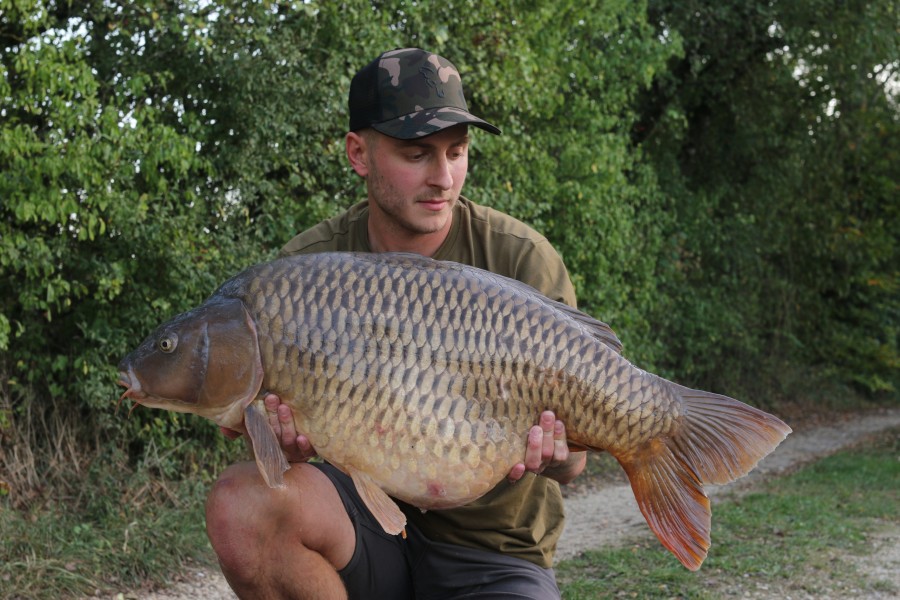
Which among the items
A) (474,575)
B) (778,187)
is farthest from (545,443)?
(778,187)

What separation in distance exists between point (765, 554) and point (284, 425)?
2.91m

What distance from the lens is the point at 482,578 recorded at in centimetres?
216

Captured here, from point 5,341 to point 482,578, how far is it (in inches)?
91.5

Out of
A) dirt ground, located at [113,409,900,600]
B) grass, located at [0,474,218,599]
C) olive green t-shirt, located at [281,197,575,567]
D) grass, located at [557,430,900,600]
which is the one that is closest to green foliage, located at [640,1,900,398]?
dirt ground, located at [113,409,900,600]

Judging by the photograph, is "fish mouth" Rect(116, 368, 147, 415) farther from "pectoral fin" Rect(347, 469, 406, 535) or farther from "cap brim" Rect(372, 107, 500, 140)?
"cap brim" Rect(372, 107, 500, 140)

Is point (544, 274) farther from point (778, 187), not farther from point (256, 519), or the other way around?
point (778, 187)

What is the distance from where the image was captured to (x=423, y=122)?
2156 millimetres

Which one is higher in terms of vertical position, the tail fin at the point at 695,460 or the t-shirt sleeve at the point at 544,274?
the t-shirt sleeve at the point at 544,274

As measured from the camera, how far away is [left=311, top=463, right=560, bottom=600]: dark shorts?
2150 mm

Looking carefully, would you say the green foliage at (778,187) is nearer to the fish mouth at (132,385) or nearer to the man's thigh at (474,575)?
the man's thigh at (474,575)

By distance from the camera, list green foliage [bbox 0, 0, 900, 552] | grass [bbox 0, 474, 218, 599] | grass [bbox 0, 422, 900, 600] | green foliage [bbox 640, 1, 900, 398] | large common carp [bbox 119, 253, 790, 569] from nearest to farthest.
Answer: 1. large common carp [bbox 119, 253, 790, 569]
2. grass [bbox 0, 474, 218, 599]
3. grass [bbox 0, 422, 900, 600]
4. green foliage [bbox 0, 0, 900, 552]
5. green foliage [bbox 640, 1, 900, 398]

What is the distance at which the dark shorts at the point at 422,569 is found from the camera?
215 centimetres

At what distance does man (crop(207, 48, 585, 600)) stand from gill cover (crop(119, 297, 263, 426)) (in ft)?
0.69

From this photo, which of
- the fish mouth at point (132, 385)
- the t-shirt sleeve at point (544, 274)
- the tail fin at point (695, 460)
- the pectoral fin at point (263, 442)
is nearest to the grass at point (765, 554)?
the t-shirt sleeve at point (544, 274)
